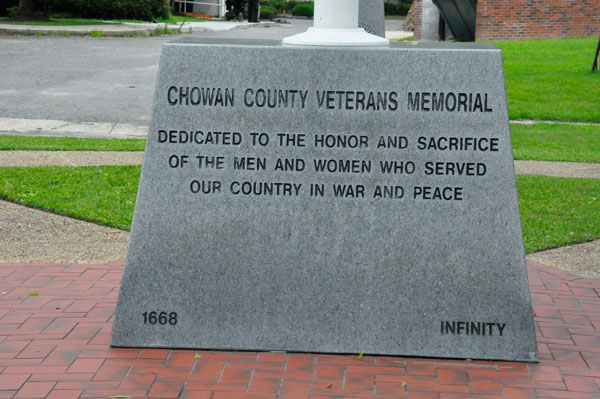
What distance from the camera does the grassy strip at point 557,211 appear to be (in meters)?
6.94

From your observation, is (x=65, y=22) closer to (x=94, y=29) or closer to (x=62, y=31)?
(x=94, y=29)

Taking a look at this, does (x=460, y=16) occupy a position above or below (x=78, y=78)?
above

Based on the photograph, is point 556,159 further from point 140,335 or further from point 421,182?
point 140,335

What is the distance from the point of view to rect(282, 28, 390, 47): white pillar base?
4500 millimetres

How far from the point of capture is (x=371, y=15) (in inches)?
425

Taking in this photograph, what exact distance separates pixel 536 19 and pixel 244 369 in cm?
2303

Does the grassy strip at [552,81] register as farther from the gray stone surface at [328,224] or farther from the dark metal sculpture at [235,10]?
the dark metal sculpture at [235,10]

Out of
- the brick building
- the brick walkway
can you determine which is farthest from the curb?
the brick walkway

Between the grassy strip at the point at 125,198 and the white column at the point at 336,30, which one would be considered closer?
the white column at the point at 336,30

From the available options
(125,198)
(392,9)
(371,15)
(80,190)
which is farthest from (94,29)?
(392,9)

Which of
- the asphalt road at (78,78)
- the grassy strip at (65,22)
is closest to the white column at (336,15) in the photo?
the asphalt road at (78,78)

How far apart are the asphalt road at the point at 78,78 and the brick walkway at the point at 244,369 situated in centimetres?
867

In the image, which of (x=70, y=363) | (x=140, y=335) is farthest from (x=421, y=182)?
(x=70, y=363)

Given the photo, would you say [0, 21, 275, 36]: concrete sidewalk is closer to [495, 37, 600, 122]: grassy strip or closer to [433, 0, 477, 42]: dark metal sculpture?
[433, 0, 477, 42]: dark metal sculpture
